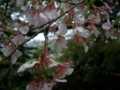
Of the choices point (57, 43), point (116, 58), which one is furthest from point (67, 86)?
point (57, 43)

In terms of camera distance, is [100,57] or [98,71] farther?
[100,57]

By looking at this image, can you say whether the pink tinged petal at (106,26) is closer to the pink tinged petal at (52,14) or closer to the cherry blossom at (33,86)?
the pink tinged petal at (52,14)

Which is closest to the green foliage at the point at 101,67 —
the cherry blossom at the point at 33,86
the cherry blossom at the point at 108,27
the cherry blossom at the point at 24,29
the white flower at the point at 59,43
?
the cherry blossom at the point at 108,27

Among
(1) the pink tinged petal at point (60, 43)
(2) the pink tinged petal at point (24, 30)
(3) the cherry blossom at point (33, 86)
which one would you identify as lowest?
(3) the cherry blossom at point (33, 86)

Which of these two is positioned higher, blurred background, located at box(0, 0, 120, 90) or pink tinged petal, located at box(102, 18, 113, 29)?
pink tinged petal, located at box(102, 18, 113, 29)

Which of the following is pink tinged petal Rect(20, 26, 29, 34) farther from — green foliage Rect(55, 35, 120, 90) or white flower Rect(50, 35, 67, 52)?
green foliage Rect(55, 35, 120, 90)

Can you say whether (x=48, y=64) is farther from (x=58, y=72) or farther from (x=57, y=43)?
(x=57, y=43)

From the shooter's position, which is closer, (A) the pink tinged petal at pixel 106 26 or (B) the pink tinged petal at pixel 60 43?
(B) the pink tinged petal at pixel 60 43

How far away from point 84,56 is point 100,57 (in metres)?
0.55

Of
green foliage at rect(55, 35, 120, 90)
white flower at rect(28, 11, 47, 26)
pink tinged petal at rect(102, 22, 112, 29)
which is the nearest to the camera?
white flower at rect(28, 11, 47, 26)

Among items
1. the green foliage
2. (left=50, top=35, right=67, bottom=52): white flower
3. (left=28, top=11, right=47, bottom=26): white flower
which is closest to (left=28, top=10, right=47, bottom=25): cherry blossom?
(left=28, top=11, right=47, bottom=26): white flower

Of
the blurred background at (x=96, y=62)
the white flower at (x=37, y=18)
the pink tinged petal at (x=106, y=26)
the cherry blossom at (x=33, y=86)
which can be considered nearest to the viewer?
the cherry blossom at (x=33, y=86)

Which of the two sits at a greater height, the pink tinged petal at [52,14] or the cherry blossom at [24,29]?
the pink tinged petal at [52,14]

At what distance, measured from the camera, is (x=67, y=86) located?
542 centimetres
